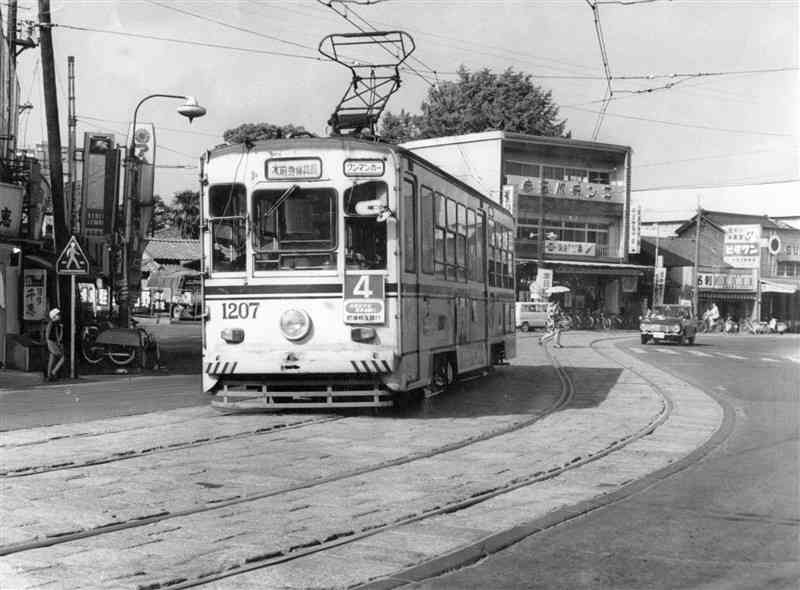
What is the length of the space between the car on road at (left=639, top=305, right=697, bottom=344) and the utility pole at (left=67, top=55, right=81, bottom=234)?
2418 centimetres

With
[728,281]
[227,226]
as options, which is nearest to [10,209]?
[227,226]

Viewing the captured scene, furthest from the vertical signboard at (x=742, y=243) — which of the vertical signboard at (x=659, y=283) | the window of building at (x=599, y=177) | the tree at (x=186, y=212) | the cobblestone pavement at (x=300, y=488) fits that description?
the cobblestone pavement at (x=300, y=488)

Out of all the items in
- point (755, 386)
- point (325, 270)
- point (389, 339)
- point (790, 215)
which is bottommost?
point (755, 386)

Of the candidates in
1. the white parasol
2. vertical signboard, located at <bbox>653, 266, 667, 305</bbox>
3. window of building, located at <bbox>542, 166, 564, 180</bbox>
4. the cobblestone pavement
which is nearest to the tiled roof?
window of building, located at <bbox>542, 166, 564, 180</bbox>

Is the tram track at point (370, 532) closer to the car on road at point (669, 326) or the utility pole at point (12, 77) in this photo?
the utility pole at point (12, 77)

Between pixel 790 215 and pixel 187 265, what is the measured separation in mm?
46272

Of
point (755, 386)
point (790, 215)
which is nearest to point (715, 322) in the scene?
point (790, 215)

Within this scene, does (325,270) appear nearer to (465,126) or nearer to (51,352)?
(51,352)

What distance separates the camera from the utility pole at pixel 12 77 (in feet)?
77.5

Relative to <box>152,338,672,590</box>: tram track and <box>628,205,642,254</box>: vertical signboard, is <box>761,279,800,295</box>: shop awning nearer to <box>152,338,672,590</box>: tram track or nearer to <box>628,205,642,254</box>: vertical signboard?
<box>628,205,642,254</box>: vertical signboard

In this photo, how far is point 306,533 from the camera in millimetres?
6602

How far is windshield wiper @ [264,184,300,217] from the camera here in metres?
12.1

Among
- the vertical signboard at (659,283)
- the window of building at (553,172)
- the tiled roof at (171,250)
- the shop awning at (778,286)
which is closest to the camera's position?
the window of building at (553,172)

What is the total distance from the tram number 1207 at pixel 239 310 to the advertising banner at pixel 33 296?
10.9 m
